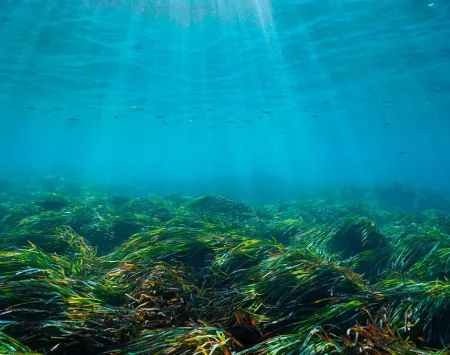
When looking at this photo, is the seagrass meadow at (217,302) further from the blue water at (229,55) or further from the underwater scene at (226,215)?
the blue water at (229,55)

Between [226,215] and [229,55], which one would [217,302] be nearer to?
[226,215]

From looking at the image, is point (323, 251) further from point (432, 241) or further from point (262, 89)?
point (262, 89)

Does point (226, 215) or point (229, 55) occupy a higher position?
point (229, 55)

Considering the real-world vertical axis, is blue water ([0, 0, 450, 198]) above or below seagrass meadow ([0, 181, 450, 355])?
above

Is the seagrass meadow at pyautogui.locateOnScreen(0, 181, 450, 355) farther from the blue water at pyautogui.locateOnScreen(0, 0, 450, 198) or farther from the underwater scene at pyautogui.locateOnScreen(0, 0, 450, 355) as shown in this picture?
the blue water at pyautogui.locateOnScreen(0, 0, 450, 198)

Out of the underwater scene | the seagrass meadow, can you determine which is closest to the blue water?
the underwater scene

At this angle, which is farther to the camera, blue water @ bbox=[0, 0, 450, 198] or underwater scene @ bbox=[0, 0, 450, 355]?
blue water @ bbox=[0, 0, 450, 198]

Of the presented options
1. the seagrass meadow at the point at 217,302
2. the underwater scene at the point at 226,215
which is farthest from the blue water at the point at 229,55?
the seagrass meadow at the point at 217,302

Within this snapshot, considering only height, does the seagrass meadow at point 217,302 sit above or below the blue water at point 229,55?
below

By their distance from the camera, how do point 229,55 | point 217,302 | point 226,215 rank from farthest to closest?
point 229,55, point 226,215, point 217,302

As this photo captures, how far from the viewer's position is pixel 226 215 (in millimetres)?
9781

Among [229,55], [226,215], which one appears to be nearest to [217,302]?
[226,215]

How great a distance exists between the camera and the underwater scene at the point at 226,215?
7.99ft

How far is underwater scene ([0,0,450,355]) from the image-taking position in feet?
7.99
